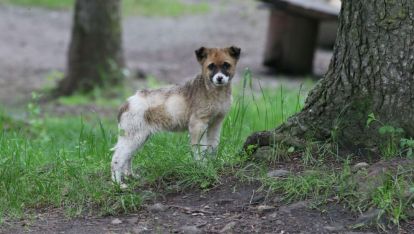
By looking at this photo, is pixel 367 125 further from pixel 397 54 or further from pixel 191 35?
pixel 191 35

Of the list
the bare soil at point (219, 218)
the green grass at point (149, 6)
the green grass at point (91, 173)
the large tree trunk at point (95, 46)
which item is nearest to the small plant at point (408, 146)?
the bare soil at point (219, 218)

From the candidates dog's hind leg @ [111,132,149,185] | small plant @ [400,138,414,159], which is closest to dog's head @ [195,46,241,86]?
dog's hind leg @ [111,132,149,185]

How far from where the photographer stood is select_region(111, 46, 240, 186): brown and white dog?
19.4 feet

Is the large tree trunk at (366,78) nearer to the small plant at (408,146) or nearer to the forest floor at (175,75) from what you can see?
the small plant at (408,146)

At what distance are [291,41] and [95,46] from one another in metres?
3.64

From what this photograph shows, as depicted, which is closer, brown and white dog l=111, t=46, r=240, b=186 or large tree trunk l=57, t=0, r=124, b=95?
brown and white dog l=111, t=46, r=240, b=186

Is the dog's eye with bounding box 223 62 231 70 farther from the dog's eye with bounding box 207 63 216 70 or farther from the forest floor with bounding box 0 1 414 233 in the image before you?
the forest floor with bounding box 0 1 414 233

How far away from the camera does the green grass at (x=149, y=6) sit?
2053 centimetres

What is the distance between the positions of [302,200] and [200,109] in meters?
1.21

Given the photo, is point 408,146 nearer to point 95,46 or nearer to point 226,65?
point 226,65

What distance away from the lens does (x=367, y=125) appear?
5.57 meters

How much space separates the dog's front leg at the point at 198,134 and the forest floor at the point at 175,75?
34 cm

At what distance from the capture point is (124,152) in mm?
5902

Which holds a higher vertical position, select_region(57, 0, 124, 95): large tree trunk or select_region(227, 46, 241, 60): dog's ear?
select_region(227, 46, 241, 60): dog's ear
